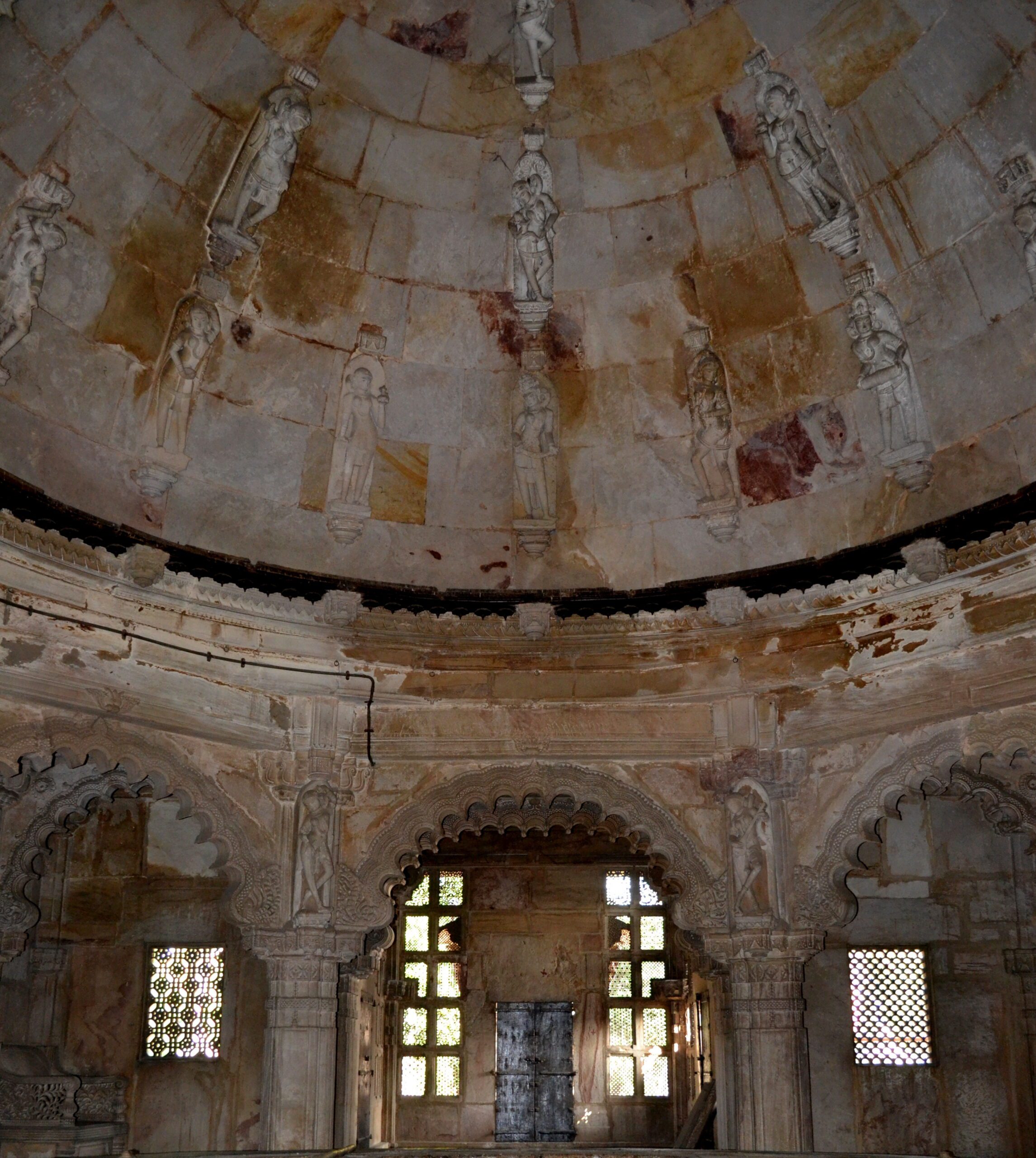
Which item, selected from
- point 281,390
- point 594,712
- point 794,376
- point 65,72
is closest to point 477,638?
point 594,712

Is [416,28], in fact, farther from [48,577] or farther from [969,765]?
[969,765]

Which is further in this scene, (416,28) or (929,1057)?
(929,1057)

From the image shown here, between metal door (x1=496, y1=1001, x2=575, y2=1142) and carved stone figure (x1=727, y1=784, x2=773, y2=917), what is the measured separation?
5002 millimetres

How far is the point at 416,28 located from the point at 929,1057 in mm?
11222

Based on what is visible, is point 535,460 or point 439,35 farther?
point 535,460

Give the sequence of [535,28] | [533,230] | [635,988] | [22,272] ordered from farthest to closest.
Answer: [635,988] < [533,230] < [535,28] < [22,272]

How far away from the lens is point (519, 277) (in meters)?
13.5

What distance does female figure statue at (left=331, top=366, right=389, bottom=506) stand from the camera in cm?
1344

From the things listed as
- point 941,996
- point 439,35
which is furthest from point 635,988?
point 439,35

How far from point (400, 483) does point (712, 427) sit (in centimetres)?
323

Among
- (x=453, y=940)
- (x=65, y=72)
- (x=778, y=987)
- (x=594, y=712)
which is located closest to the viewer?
(x=65, y=72)

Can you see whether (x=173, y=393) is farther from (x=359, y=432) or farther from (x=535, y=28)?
(x=535, y=28)

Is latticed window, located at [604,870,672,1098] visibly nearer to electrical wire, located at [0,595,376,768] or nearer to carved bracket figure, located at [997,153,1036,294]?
electrical wire, located at [0,595,376,768]

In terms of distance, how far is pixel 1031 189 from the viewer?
445 inches
